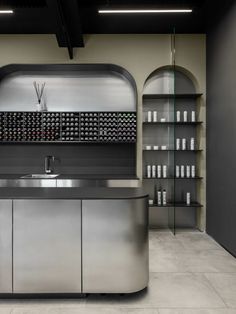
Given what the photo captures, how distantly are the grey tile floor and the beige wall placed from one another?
1.58m

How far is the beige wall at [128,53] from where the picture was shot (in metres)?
4.98

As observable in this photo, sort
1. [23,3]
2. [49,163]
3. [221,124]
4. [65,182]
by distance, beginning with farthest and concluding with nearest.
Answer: [49,163] < [65,182] < [221,124] < [23,3]

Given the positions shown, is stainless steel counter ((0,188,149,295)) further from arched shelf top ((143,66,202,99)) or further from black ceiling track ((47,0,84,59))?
arched shelf top ((143,66,202,99))

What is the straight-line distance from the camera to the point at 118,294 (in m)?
2.65

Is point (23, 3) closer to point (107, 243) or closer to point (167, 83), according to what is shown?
point (167, 83)

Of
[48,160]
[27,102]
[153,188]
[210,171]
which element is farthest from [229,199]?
[27,102]

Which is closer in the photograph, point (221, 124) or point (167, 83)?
point (221, 124)

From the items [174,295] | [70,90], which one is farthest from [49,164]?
[174,295]

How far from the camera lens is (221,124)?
421cm

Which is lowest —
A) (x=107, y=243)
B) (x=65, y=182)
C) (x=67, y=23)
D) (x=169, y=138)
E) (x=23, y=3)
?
(x=107, y=243)

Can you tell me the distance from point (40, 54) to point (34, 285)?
387 centimetres

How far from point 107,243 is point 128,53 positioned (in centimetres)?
361

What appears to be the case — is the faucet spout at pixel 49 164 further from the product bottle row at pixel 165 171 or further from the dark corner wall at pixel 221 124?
the dark corner wall at pixel 221 124

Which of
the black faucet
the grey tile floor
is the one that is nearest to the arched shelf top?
the black faucet
